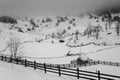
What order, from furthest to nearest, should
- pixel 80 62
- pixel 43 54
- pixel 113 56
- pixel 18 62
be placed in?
pixel 43 54 < pixel 113 56 < pixel 80 62 < pixel 18 62

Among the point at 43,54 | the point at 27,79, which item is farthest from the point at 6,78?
the point at 43,54

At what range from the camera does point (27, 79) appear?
15625mm

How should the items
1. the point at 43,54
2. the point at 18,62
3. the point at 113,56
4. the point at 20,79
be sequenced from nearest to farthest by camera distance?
the point at 20,79
the point at 18,62
the point at 113,56
the point at 43,54

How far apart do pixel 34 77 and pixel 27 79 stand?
1.07 m

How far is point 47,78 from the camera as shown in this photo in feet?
53.6

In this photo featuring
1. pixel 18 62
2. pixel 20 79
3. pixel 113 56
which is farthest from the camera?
pixel 113 56

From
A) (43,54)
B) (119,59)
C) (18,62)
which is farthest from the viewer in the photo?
(43,54)

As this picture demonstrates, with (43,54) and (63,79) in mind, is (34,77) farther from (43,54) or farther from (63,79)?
(43,54)

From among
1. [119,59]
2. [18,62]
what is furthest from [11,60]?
[119,59]

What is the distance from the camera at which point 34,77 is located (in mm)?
16500

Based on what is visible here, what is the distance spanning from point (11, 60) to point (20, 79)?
1332 centimetres

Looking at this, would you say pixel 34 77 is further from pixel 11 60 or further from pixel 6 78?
pixel 11 60

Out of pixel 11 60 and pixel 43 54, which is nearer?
pixel 11 60

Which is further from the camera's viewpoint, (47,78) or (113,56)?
(113,56)
